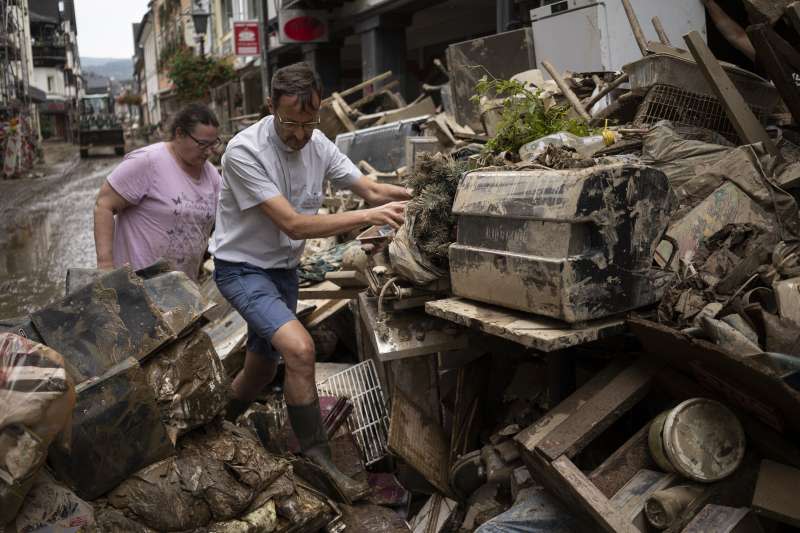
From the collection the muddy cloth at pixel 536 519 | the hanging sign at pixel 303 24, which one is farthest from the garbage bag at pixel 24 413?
the hanging sign at pixel 303 24

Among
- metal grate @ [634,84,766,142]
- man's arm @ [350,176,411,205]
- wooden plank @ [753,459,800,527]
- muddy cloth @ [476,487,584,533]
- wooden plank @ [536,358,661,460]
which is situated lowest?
muddy cloth @ [476,487,584,533]

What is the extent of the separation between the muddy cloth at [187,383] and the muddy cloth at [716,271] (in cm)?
182

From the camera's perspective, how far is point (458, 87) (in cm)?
708

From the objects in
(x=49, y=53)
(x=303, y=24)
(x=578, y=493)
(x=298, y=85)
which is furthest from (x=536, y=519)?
(x=49, y=53)

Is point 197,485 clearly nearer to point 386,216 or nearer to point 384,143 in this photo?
point 386,216

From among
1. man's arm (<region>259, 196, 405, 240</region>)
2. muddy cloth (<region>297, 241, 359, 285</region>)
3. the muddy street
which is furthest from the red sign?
man's arm (<region>259, 196, 405, 240</region>)

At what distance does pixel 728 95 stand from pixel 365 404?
8.54 ft

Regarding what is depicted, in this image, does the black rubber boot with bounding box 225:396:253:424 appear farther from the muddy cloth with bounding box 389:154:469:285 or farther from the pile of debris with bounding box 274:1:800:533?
the muddy cloth with bounding box 389:154:469:285

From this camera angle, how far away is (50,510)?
2664mm

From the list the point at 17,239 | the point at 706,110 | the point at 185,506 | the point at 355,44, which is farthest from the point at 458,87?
the point at 355,44

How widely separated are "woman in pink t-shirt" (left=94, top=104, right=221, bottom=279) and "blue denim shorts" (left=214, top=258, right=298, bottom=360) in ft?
2.28

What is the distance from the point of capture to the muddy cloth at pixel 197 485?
117 inches

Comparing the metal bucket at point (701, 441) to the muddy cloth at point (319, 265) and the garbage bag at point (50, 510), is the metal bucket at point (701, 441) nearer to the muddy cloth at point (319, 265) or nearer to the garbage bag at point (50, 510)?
the garbage bag at point (50, 510)

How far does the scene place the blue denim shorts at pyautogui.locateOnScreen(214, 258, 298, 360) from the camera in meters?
3.46
